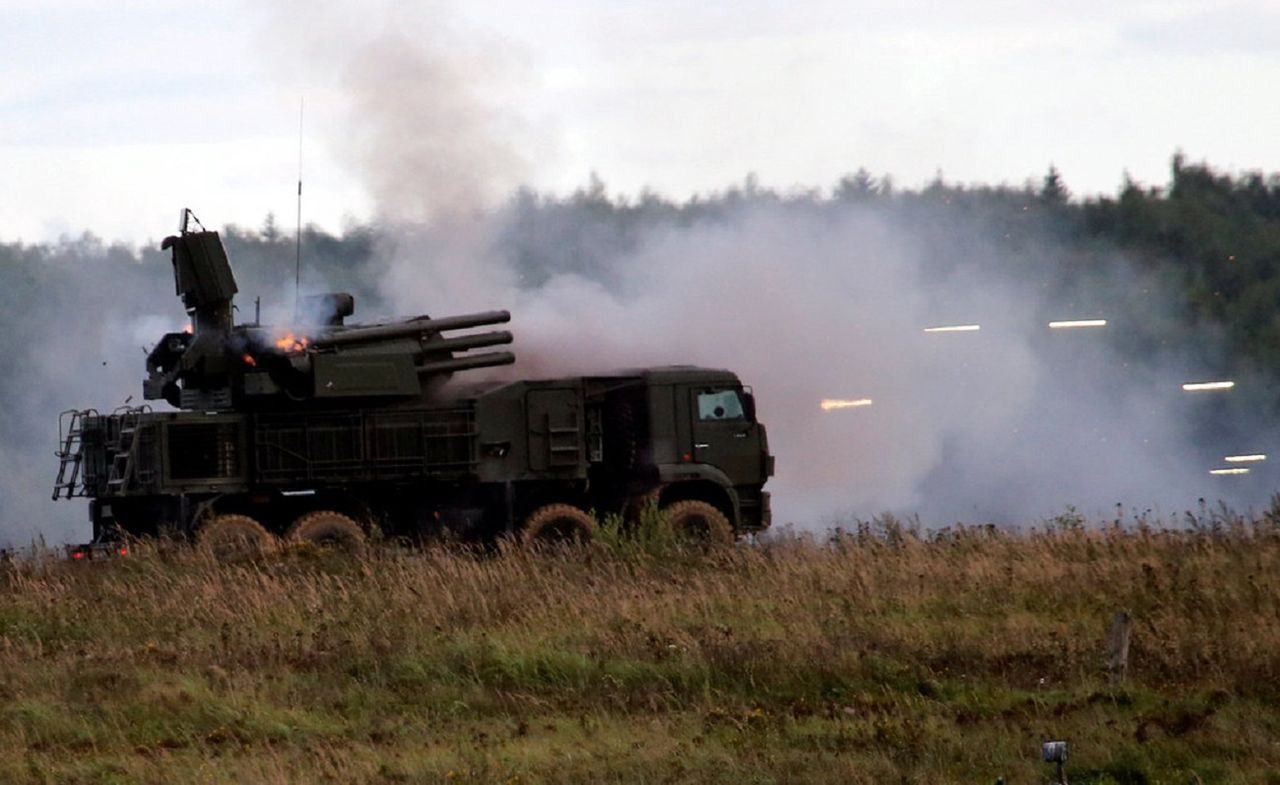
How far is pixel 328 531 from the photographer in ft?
88.2

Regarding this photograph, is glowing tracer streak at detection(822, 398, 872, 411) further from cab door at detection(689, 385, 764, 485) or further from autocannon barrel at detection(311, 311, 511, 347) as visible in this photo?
autocannon barrel at detection(311, 311, 511, 347)

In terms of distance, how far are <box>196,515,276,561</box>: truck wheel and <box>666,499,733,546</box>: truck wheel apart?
5456 mm

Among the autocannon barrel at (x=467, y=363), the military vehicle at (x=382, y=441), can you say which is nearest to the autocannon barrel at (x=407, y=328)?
the military vehicle at (x=382, y=441)

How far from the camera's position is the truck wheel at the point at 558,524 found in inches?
1084

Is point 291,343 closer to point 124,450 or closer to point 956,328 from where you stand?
point 124,450

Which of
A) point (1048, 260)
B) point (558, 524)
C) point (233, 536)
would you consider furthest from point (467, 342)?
point (1048, 260)

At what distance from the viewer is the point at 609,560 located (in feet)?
79.2

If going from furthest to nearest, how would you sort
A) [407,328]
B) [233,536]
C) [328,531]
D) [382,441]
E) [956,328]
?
[956,328] < [407,328] < [382,441] < [328,531] < [233,536]

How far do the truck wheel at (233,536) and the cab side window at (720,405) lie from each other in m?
6.40

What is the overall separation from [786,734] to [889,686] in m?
1.81

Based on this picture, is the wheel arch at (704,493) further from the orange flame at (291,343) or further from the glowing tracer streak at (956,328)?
the glowing tracer streak at (956,328)

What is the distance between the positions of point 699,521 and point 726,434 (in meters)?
1.49

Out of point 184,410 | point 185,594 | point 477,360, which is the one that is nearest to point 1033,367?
Answer: point 477,360

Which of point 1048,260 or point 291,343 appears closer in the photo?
point 291,343
